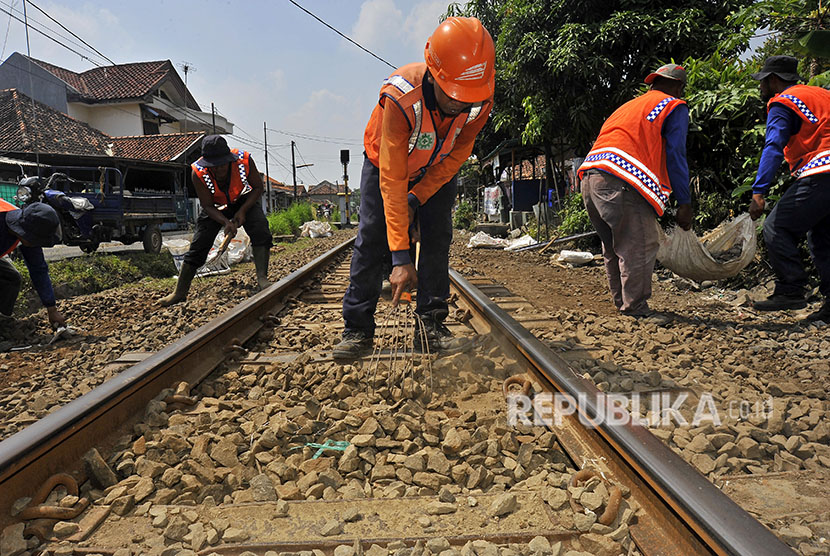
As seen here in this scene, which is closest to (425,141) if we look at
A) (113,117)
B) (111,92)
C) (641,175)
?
(641,175)

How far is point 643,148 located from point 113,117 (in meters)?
32.9

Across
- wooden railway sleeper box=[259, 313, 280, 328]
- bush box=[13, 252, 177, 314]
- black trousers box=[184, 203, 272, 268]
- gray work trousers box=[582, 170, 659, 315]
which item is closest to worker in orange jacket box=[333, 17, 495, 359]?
wooden railway sleeper box=[259, 313, 280, 328]

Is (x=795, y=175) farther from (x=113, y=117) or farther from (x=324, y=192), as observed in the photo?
(x=324, y=192)

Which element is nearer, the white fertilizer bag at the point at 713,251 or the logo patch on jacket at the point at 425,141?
the logo patch on jacket at the point at 425,141

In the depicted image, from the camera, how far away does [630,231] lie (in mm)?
Result: 3570

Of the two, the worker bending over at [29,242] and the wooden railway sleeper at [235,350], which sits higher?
the worker bending over at [29,242]

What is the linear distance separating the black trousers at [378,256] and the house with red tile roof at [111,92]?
3065 centimetres

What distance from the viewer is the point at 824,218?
3588mm

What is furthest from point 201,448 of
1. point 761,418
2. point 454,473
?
point 761,418

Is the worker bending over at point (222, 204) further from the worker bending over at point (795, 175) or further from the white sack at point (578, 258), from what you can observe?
the worker bending over at point (795, 175)

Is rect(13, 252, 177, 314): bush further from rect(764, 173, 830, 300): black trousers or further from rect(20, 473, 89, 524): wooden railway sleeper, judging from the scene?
rect(764, 173, 830, 300): black trousers

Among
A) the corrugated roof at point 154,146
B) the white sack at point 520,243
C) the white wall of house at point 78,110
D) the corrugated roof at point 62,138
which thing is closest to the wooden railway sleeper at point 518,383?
the white sack at point 520,243

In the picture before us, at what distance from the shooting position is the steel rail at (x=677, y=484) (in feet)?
3.42

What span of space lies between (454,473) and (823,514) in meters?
1.02
